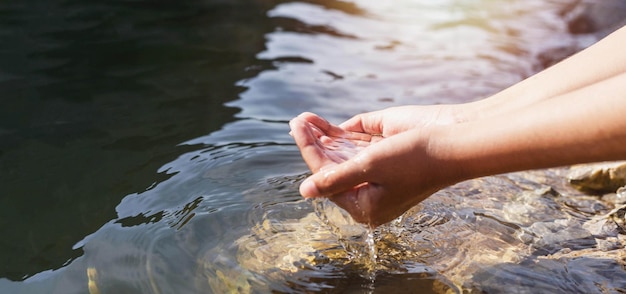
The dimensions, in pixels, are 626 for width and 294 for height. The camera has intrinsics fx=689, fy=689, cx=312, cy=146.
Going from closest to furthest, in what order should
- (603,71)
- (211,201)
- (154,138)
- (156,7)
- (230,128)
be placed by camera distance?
(603,71) < (211,201) < (154,138) < (230,128) < (156,7)

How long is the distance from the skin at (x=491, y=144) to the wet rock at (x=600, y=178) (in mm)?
909

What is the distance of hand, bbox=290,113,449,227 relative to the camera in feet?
7.00

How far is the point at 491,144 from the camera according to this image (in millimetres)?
2049

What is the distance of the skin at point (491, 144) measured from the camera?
1.93m

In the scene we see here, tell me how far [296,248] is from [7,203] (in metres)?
1.18

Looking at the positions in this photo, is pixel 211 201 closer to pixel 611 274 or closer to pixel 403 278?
pixel 403 278

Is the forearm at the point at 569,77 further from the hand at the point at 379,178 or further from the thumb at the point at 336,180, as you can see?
the thumb at the point at 336,180

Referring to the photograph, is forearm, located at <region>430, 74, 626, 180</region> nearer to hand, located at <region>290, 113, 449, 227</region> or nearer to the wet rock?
hand, located at <region>290, 113, 449, 227</region>

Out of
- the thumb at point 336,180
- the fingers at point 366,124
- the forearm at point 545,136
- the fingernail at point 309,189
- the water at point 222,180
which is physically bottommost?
the water at point 222,180

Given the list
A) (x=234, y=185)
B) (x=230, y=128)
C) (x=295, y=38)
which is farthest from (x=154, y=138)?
(x=295, y=38)

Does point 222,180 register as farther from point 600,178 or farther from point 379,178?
point 600,178

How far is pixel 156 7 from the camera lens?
6.14 m

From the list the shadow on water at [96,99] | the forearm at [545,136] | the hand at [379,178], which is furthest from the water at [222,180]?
the forearm at [545,136]

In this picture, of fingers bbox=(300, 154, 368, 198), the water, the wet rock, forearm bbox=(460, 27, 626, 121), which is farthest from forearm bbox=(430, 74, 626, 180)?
the wet rock
